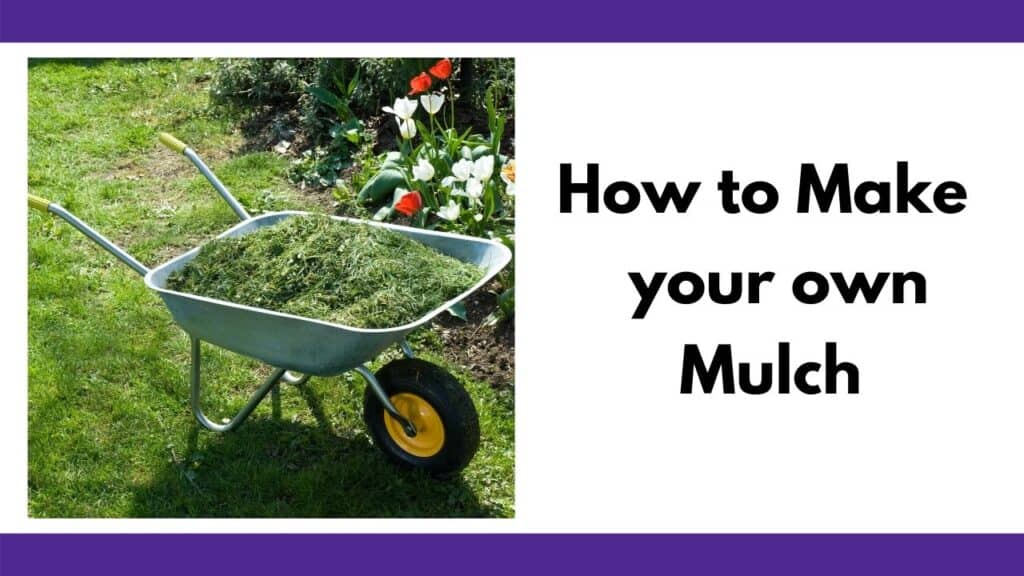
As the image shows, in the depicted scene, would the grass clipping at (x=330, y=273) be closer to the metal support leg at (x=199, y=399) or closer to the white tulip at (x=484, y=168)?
the metal support leg at (x=199, y=399)

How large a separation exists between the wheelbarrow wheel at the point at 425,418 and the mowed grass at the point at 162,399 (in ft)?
0.30

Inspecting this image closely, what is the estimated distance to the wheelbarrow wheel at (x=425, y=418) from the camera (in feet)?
10.1

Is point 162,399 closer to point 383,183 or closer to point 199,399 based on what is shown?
point 199,399

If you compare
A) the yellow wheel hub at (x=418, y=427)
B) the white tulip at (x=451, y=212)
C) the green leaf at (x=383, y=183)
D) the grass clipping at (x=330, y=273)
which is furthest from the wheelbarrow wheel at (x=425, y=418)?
the green leaf at (x=383, y=183)

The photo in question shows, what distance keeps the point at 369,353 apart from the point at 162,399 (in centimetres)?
115

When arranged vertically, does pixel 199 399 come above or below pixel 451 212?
below

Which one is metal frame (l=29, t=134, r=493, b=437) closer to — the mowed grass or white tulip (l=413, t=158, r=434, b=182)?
the mowed grass

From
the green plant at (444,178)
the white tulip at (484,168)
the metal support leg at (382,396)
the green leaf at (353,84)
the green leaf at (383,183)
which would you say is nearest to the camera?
the metal support leg at (382,396)

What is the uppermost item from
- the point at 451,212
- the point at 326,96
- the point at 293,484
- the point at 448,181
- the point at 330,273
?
the point at 326,96

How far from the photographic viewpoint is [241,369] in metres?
3.87

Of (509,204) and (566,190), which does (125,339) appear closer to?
(509,204)

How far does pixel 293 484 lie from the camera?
3.30m

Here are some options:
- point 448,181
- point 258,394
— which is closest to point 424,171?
point 448,181
